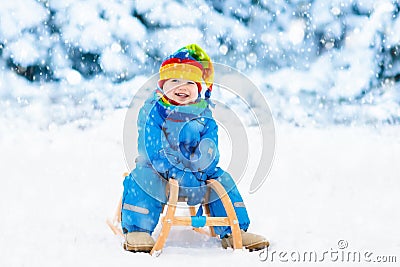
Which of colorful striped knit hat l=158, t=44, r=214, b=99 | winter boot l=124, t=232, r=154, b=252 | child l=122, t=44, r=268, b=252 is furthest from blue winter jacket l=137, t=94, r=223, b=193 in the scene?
winter boot l=124, t=232, r=154, b=252

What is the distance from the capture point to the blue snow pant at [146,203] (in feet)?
6.81

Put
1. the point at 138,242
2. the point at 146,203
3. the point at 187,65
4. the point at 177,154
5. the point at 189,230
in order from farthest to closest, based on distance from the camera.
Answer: the point at 189,230 → the point at 187,65 → the point at 177,154 → the point at 146,203 → the point at 138,242

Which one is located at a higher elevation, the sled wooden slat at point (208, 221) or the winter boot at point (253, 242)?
the sled wooden slat at point (208, 221)

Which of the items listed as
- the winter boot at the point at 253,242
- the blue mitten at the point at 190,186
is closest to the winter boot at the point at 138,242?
the blue mitten at the point at 190,186

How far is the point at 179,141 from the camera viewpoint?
2262 millimetres

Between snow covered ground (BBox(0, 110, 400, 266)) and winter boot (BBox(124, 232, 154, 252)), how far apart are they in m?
0.08

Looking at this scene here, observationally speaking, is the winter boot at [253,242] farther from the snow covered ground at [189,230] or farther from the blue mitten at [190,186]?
the blue mitten at [190,186]

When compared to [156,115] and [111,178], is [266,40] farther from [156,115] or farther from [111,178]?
[156,115]

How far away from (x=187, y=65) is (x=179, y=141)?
1.43 ft

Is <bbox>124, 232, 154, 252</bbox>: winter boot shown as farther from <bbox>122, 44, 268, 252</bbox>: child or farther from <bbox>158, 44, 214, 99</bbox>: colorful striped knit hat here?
<bbox>158, 44, 214, 99</bbox>: colorful striped knit hat

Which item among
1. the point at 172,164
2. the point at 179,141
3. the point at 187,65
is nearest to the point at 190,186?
the point at 172,164

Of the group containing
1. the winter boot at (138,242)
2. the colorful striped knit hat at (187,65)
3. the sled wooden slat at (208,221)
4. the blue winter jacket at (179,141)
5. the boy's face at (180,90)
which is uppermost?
the colorful striped knit hat at (187,65)

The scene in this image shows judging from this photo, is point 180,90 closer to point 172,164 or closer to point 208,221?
point 172,164

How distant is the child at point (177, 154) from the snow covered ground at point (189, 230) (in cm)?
15
